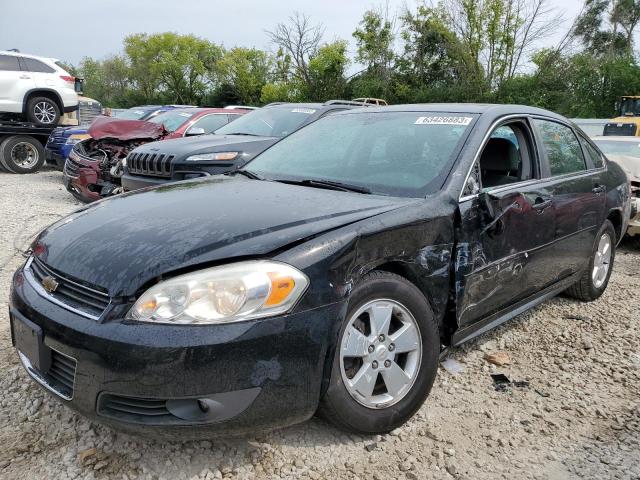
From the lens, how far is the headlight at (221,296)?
2051mm

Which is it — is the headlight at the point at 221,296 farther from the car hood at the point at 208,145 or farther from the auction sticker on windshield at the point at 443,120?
the car hood at the point at 208,145

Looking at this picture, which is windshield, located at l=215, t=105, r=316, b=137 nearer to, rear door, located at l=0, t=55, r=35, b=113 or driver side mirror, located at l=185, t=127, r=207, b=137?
driver side mirror, located at l=185, t=127, r=207, b=137

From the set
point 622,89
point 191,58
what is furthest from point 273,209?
point 191,58

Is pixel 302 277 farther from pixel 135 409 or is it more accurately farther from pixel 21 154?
pixel 21 154

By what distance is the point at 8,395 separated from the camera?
285 centimetres

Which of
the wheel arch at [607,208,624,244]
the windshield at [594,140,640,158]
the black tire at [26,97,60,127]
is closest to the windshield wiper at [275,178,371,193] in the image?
the wheel arch at [607,208,624,244]

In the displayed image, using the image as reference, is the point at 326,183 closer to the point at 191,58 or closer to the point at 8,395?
the point at 8,395

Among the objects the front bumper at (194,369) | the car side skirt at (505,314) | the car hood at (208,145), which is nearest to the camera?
the front bumper at (194,369)

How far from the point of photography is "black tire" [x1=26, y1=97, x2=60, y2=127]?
13.8 m

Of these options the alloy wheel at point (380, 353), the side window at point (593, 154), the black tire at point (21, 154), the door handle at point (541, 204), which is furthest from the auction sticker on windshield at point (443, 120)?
the black tire at point (21, 154)

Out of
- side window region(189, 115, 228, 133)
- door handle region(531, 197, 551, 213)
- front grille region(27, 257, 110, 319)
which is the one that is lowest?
front grille region(27, 257, 110, 319)

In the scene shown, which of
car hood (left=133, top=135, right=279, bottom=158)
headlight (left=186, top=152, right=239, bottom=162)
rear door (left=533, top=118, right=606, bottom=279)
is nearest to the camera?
rear door (left=533, top=118, right=606, bottom=279)

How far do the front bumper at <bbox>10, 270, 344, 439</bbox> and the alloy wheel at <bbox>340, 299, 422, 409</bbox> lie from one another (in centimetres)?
21

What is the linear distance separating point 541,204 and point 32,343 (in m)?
2.85
